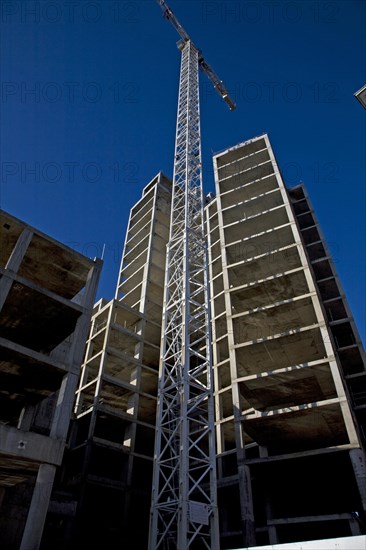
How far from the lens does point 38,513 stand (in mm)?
13555

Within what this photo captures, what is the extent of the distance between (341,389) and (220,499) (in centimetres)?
1275

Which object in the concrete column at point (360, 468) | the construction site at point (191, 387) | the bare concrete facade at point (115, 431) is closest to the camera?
the construction site at point (191, 387)

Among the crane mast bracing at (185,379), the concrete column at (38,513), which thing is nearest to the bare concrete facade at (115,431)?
the crane mast bracing at (185,379)

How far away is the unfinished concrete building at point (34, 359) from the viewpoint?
14.7 m

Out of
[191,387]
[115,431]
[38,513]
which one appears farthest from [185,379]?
[115,431]

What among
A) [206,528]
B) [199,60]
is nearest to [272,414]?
[206,528]

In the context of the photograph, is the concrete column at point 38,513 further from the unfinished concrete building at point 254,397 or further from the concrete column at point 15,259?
the unfinished concrete building at point 254,397

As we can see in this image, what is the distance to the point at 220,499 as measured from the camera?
28.4m

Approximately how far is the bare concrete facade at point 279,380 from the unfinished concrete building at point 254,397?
3.4 inches

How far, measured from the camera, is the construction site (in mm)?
17734

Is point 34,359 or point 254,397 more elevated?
point 254,397

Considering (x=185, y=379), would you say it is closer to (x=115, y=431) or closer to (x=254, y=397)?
(x=254, y=397)

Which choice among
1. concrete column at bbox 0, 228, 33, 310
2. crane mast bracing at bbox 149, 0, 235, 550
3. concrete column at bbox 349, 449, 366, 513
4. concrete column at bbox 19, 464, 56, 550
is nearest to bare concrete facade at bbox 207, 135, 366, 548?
concrete column at bbox 349, 449, 366, 513

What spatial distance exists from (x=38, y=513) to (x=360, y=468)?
14.5 meters
